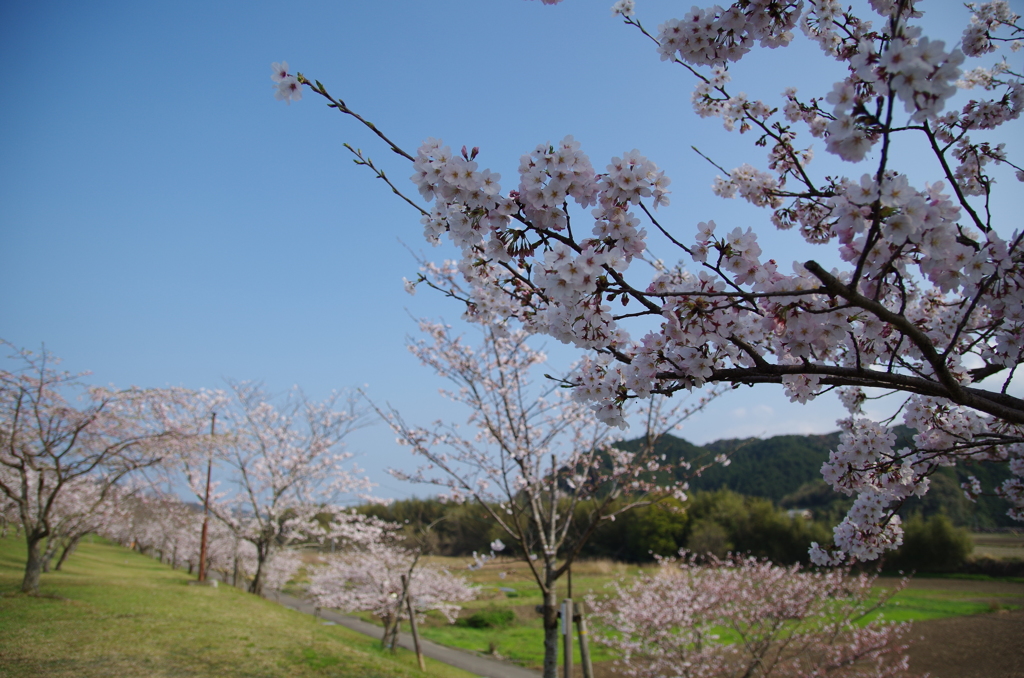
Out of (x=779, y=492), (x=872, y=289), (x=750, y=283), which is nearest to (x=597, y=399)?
(x=750, y=283)

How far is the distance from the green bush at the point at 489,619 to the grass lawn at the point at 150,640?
15407mm

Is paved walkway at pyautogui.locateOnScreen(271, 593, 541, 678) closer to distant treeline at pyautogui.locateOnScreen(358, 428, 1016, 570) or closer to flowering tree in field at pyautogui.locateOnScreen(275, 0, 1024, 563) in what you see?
distant treeline at pyautogui.locateOnScreen(358, 428, 1016, 570)

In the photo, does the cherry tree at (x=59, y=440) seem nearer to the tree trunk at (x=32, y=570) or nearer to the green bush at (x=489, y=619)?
the tree trunk at (x=32, y=570)

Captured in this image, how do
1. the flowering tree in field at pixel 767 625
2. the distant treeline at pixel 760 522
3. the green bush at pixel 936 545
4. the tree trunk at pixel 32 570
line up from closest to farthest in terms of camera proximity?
the tree trunk at pixel 32 570 < the flowering tree in field at pixel 767 625 < the green bush at pixel 936 545 < the distant treeline at pixel 760 522

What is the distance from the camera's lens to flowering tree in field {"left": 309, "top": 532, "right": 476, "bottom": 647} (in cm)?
1650

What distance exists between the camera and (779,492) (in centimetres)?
3778

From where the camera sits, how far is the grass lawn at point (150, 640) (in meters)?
5.04

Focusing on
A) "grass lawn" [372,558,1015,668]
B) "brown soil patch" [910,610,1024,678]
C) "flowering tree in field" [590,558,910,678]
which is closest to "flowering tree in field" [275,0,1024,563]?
"brown soil patch" [910,610,1024,678]

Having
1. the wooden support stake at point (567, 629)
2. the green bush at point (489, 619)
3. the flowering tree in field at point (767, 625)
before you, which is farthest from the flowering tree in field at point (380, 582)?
the wooden support stake at point (567, 629)

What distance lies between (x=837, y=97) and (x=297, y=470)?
1763 centimetres

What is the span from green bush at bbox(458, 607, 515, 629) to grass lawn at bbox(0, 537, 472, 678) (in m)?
15.4

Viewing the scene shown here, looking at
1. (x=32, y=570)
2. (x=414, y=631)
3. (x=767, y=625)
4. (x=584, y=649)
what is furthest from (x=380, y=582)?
(x=767, y=625)

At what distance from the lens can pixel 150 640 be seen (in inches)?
251

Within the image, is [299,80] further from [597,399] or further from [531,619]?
[531,619]
